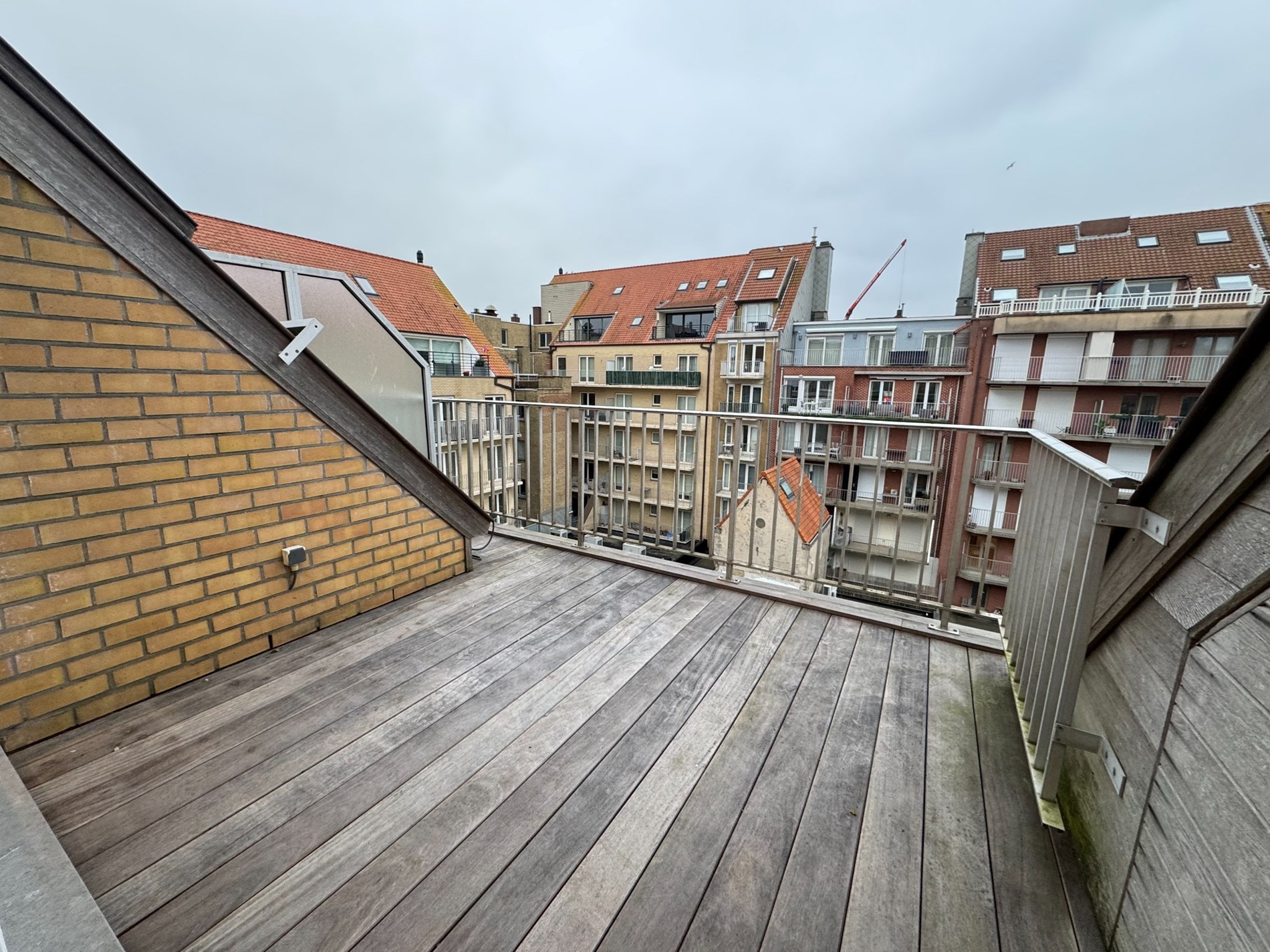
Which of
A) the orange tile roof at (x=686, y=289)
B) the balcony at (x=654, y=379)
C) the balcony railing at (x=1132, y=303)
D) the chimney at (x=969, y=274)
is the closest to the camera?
the balcony railing at (x=1132, y=303)

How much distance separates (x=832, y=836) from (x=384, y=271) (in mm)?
16769

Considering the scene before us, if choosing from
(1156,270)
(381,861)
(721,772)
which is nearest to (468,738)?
(381,861)

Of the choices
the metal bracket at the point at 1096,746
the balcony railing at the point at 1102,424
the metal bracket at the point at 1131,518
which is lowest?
the metal bracket at the point at 1096,746

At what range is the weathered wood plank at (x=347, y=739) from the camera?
114cm

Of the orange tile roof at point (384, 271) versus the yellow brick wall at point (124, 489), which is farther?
the orange tile roof at point (384, 271)

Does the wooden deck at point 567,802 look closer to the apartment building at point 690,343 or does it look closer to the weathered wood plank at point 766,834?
the weathered wood plank at point 766,834

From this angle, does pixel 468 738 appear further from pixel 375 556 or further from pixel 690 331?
pixel 690 331

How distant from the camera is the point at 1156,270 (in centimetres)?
1143

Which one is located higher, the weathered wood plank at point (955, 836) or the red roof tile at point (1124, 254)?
the red roof tile at point (1124, 254)

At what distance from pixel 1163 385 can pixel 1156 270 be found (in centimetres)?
318

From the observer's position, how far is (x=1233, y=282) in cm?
1080

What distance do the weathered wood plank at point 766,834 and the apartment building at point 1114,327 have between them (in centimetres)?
1037

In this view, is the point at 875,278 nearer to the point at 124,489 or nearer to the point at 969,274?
the point at 969,274

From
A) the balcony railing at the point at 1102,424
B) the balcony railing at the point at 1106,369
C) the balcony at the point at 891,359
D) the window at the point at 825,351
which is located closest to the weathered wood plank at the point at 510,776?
the balcony railing at the point at 1102,424
